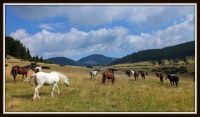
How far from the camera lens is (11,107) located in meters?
21.9

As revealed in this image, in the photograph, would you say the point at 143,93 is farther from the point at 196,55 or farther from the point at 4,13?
the point at 4,13

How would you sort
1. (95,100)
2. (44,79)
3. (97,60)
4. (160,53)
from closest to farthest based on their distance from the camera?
(95,100) → (44,79) → (97,60) → (160,53)

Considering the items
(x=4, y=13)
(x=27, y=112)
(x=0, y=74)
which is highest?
(x=4, y=13)

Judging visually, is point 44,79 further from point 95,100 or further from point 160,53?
point 160,53

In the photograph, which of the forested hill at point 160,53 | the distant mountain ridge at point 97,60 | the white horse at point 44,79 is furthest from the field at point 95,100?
the forested hill at point 160,53

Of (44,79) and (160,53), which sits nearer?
(44,79)

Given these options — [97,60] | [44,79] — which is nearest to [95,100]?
[44,79]

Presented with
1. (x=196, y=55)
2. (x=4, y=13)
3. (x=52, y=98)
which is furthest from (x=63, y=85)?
(x=196, y=55)

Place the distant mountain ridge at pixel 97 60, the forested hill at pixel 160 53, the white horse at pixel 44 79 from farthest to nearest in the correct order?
1. the distant mountain ridge at pixel 97 60
2. the forested hill at pixel 160 53
3. the white horse at pixel 44 79

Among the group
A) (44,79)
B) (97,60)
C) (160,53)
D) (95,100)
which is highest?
(160,53)

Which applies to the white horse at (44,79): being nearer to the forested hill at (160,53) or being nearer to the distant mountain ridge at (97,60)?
the distant mountain ridge at (97,60)

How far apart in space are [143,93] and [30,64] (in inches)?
494

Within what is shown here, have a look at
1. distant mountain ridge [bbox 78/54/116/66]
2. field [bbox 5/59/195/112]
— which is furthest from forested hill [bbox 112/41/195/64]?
field [bbox 5/59/195/112]

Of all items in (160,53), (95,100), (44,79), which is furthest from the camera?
(160,53)
